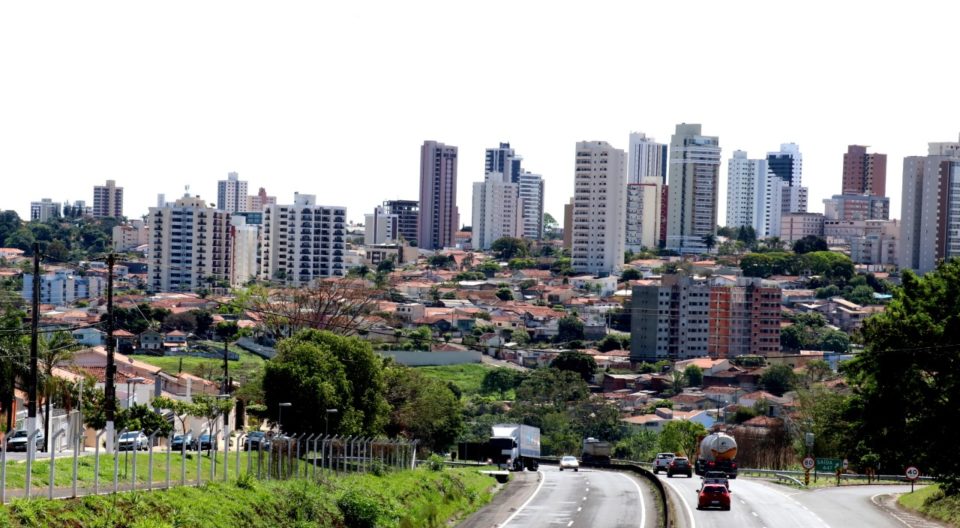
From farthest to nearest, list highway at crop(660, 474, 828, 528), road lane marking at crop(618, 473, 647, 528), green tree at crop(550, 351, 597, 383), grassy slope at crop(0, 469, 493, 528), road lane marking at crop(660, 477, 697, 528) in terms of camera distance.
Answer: green tree at crop(550, 351, 597, 383), road lane marking at crop(618, 473, 647, 528), highway at crop(660, 474, 828, 528), road lane marking at crop(660, 477, 697, 528), grassy slope at crop(0, 469, 493, 528)

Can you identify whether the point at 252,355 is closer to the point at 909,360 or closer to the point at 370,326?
the point at 370,326

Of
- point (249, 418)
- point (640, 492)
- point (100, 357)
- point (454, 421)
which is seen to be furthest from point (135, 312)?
point (640, 492)

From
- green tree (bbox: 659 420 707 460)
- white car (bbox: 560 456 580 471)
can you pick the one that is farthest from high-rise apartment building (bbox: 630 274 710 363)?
white car (bbox: 560 456 580 471)

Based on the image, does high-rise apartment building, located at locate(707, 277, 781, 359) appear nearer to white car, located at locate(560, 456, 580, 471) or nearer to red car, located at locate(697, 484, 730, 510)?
white car, located at locate(560, 456, 580, 471)

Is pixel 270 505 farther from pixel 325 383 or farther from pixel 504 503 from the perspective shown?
pixel 325 383

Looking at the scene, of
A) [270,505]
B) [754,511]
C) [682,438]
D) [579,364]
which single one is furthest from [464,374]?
[270,505]

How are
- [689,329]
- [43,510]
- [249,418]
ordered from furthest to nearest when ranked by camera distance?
[689,329] → [249,418] → [43,510]
